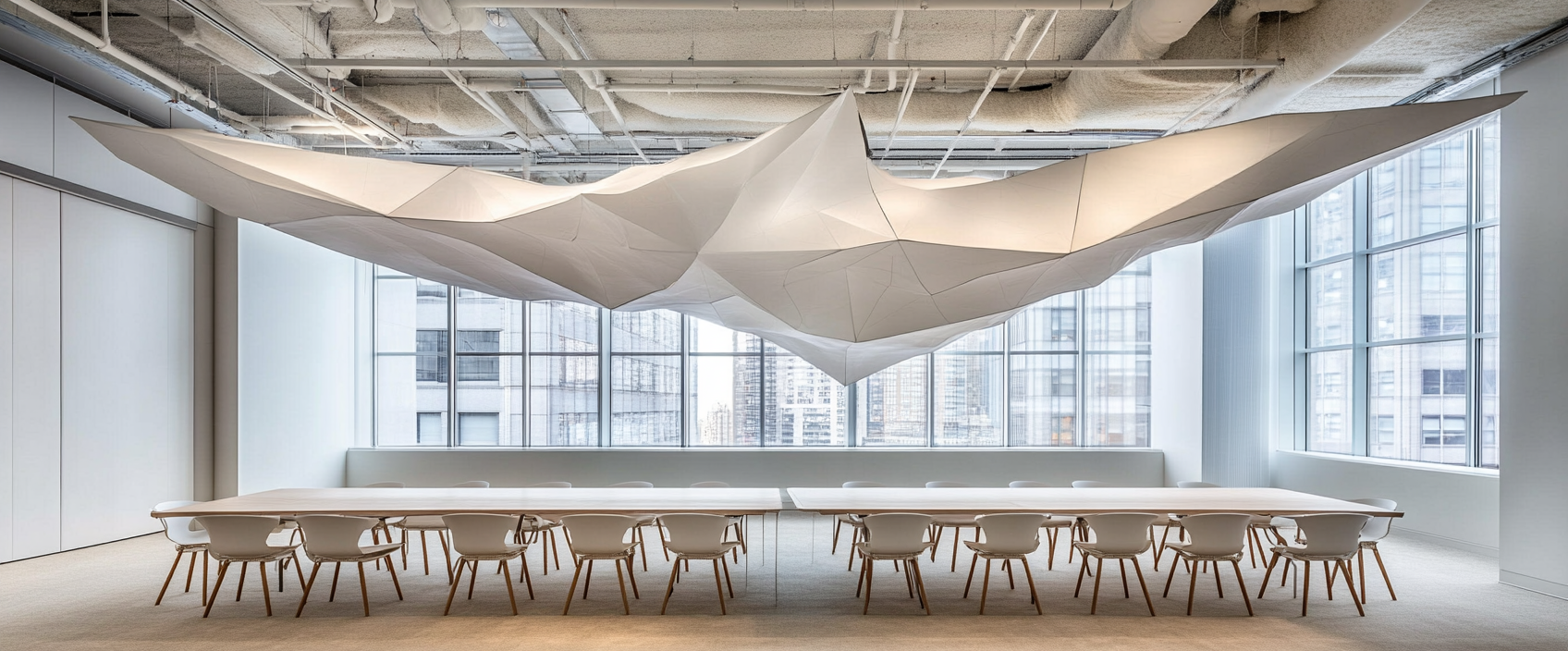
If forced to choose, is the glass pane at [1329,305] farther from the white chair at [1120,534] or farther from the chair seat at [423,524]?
the chair seat at [423,524]

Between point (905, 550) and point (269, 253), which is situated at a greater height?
point (269, 253)

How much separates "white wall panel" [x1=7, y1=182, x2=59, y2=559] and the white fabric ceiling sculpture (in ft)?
10.3

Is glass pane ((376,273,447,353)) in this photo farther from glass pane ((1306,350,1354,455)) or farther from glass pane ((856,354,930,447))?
glass pane ((1306,350,1354,455))

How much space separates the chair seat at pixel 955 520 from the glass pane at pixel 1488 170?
5.78 metres

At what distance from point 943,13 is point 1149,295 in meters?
6.68

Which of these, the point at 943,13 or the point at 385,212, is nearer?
the point at 385,212

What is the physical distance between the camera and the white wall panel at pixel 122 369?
318 inches

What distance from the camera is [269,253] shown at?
996cm

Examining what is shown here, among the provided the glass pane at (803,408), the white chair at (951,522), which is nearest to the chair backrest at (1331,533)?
the white chair at (951,522)

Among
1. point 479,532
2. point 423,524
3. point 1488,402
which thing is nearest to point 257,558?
point 423,524

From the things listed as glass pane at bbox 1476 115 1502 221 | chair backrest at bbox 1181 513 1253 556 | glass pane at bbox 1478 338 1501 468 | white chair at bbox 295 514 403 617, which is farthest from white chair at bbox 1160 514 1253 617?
white chair at bbox 295 514 403 617

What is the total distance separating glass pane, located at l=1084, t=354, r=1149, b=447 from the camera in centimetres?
1188

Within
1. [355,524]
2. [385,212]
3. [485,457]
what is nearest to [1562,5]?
[385,212]

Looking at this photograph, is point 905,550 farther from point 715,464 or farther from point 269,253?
point 269,253
